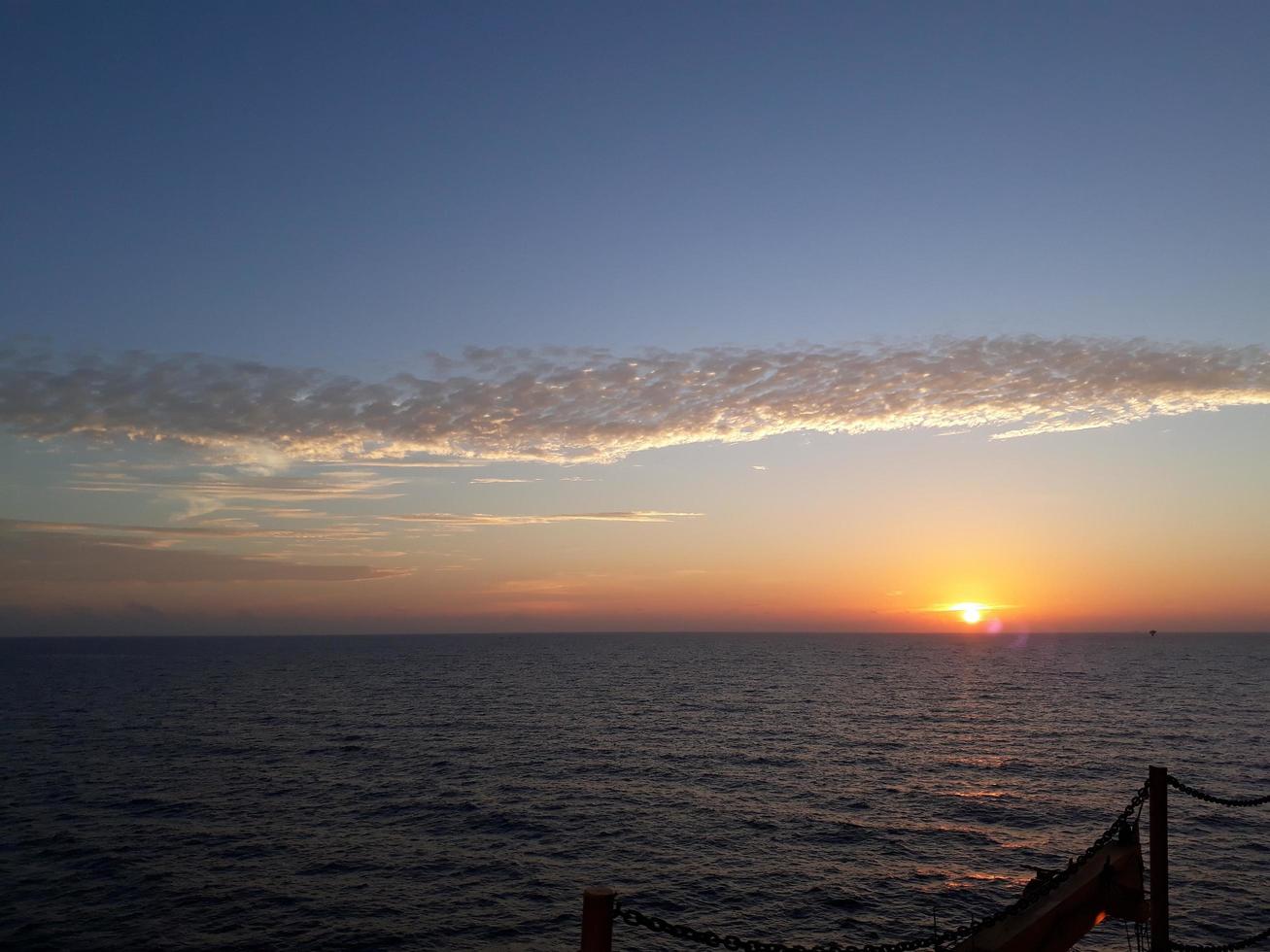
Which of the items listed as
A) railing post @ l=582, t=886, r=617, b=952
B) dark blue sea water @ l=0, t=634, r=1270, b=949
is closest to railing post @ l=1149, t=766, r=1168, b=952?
railing post @ l=582, t=886, r=617, b=952

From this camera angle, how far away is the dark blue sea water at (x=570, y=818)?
24.8 metres

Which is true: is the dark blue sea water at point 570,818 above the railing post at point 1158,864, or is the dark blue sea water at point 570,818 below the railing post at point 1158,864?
below

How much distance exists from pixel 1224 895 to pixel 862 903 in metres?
11.7

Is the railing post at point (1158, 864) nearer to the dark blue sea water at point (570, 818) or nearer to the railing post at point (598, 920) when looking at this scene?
the railing post at point (598, 920)

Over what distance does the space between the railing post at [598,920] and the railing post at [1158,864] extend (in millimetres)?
9919

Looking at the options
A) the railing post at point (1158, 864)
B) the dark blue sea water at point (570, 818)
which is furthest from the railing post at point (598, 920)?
the dark blue sea water at point (570, 818)

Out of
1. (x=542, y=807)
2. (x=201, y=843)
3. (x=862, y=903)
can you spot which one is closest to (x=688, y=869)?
(x=862, y=903)

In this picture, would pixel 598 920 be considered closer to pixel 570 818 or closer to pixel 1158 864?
pixel 1158 864

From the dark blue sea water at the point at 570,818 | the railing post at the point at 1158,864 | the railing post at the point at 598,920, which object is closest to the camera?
the railing post at the point at 598,920

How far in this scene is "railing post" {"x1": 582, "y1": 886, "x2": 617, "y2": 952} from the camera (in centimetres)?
645

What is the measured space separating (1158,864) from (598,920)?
10625 millimetres

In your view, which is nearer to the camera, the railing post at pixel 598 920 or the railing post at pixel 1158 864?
the railing post at pixel 598 920

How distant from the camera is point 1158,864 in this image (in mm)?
Answer: 12562

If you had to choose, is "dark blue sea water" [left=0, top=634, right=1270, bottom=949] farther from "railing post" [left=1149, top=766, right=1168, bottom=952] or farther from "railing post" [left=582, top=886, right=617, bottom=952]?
"railing post" [left=582, top=886, right=617, bottom=952]
